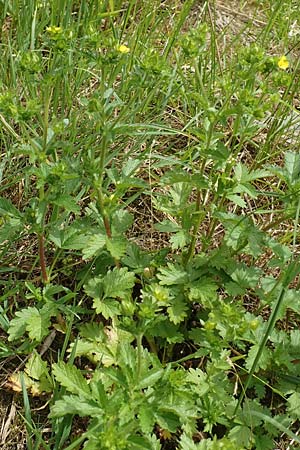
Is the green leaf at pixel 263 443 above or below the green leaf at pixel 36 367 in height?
above

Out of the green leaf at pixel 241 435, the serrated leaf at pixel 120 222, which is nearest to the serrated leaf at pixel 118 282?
the serrated leaf at pixel 120 222

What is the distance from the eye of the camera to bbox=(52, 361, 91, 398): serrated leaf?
172cm

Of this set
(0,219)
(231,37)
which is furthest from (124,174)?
(231,37)

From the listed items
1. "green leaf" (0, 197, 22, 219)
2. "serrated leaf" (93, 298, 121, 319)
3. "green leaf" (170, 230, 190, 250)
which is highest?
"green leaf" (0, 197, 22, 219)

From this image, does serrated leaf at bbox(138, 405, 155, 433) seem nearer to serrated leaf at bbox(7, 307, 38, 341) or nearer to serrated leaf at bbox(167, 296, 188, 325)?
serrated leaf at bbox(167, 296, 188, 325)

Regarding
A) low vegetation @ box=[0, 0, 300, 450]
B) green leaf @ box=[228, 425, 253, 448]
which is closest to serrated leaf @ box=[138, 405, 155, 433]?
low vegetation @ box=[0, 0, 300, 450]

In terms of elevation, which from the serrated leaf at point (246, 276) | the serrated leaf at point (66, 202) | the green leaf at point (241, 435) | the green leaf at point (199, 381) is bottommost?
the green leaf at point (241, 435)

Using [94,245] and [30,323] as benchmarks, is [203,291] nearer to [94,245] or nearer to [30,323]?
[94,245]

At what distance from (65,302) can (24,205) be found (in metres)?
0.42

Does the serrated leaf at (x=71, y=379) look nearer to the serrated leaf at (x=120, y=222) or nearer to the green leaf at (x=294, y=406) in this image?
the serrated leaf at (x=120, y=222)

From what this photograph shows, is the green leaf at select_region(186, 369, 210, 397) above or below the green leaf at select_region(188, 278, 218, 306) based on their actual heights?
below

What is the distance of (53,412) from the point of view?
5.65ft

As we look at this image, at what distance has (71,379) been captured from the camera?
1.75m

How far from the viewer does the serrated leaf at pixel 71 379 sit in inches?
67.6
